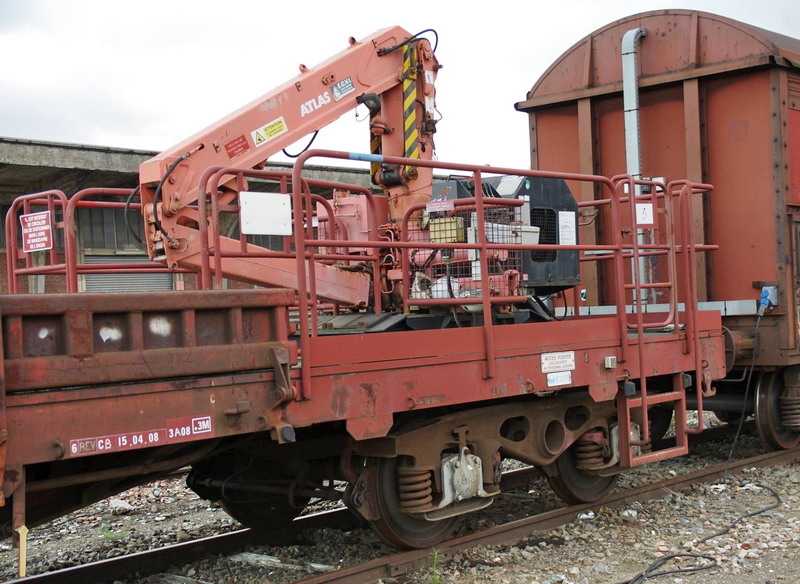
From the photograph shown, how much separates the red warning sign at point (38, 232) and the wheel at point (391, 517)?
10.5ft

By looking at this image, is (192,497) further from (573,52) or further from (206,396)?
(573,52)

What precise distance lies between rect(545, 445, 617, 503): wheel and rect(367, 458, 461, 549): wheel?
134 cm

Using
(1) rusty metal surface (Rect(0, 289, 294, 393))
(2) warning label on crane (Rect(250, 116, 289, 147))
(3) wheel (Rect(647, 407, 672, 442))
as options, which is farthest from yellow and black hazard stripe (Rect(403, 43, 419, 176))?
(3) wheel (Rect(647, 407, 672, 442))

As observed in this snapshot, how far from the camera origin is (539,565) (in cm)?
557

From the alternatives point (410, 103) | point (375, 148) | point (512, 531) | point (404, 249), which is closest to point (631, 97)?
point (410, 103)

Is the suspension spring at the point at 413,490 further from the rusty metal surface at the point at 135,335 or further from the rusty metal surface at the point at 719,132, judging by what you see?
the rusty metal surface at the point at 719,132

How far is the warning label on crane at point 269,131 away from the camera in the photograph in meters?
6.33

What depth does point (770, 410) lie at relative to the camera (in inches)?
338

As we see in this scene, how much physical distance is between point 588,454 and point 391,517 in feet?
6.41

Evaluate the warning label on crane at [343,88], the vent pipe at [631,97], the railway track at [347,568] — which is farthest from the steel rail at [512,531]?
the warning label on crane at [343,88]

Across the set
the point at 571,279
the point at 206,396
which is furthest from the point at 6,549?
the point at 571,279

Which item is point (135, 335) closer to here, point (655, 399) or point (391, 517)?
point (391, 517)

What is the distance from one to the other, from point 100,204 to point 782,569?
5584 mm

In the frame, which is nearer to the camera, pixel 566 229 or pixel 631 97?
pixel 566 229
